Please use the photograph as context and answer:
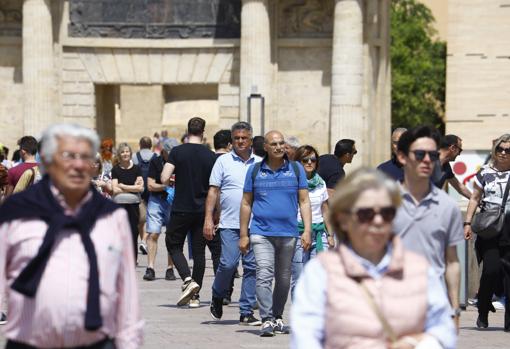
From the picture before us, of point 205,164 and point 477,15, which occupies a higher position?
point 477,15

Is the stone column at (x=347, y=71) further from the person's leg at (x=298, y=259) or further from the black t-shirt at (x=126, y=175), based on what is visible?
the person's leg at (x=298, y=259)

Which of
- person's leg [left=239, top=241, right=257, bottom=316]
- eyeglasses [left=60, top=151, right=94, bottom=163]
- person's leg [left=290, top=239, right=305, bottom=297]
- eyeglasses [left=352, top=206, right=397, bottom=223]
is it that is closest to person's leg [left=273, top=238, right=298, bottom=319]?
person's leg [left=290, top=239, right=305, bottom=297]

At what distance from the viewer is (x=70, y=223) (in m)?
6.68

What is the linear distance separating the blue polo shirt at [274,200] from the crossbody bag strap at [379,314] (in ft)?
24.0

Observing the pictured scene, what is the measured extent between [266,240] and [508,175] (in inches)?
95.0

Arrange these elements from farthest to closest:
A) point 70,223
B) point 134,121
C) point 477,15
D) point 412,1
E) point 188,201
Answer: point 412,1 < point 134,121 < point 477,15 < point 188,201 < point 70,223

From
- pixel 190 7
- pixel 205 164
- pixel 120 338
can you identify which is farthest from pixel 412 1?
pixel 120 338

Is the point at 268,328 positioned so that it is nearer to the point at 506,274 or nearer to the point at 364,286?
the point at 506,274

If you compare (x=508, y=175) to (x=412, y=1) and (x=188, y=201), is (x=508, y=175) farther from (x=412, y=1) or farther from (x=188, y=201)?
(x=412, y=1)

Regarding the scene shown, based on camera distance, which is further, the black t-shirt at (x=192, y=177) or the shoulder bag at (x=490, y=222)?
the black t-shirt at (x=192, y=177)

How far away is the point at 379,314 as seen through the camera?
20.2ft

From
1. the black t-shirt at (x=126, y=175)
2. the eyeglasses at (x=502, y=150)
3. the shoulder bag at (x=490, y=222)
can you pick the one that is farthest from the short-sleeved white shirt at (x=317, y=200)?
the black t-shirt at (x=126, y=175)

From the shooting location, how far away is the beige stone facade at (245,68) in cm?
3531

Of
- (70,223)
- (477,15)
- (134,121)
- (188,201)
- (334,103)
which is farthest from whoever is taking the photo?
(134,121)
